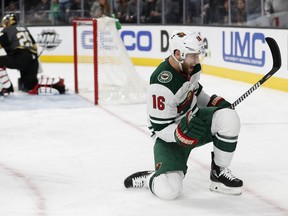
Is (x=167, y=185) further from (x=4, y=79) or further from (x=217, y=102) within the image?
(x=4, y=79)

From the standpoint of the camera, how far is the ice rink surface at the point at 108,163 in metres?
3.52

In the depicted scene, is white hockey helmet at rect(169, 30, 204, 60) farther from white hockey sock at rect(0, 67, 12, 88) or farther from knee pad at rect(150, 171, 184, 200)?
white hockey sock at rect(0, 67, 12, 88)

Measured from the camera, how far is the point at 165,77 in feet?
11.8

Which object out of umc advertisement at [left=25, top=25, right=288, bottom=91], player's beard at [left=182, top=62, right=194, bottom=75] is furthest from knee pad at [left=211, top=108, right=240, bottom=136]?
umc advertisement at [left=25, top=25, right=288, bottom=91]

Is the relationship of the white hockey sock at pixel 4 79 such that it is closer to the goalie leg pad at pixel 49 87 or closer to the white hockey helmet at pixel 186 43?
the goalie leg pad at pixel 49 87

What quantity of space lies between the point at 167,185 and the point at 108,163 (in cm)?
104

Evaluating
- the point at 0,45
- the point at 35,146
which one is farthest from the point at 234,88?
the point at 35,146

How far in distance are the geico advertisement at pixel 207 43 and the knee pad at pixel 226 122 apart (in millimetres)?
4006

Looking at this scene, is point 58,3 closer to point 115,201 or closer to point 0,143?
point 0,143

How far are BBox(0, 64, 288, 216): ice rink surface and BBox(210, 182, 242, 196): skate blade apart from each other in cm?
3

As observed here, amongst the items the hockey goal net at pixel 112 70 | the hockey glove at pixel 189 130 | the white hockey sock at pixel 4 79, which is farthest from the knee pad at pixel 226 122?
the white hockey sock at pixel 4 79

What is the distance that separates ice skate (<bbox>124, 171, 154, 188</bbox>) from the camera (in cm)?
381

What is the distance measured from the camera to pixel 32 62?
335 inches

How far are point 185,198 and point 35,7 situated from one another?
10332mm
